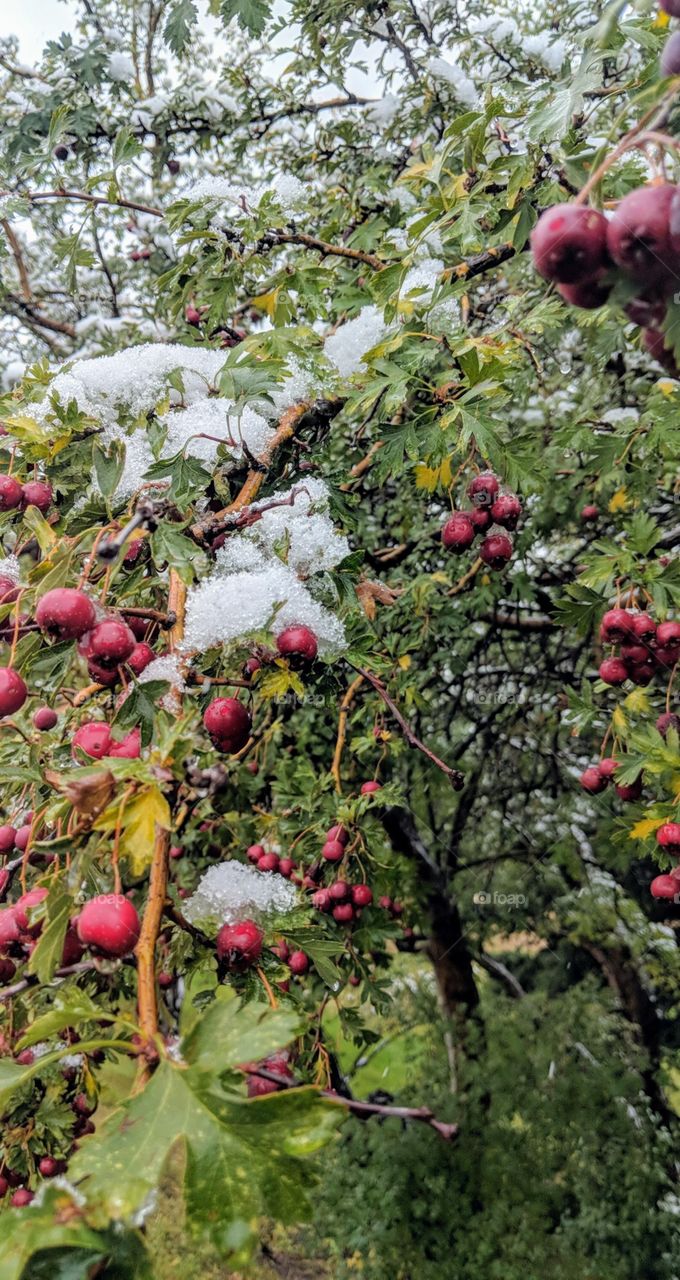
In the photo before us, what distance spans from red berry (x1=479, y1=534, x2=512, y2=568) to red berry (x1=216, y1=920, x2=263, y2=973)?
1228 millimetres

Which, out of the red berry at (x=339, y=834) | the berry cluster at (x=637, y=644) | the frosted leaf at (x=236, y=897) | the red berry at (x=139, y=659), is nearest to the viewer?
the red berry at (x=139, y=659)

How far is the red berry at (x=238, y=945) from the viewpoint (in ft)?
4.04

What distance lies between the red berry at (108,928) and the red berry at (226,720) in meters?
0.43

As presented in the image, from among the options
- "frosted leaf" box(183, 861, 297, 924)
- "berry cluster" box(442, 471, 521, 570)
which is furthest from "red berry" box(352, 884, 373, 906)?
"berry cluster" box(442, 471, 521, 570)

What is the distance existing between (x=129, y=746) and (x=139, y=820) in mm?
352

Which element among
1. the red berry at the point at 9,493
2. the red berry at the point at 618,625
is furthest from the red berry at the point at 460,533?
the red berry at the point at 9,493

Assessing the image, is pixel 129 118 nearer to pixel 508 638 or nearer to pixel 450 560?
pixel 450 560

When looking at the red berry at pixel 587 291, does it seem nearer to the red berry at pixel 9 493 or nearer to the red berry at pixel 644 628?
the red berry at pixel 9 493

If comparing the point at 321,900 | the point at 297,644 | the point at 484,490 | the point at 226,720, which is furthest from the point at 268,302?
the point at 321,900

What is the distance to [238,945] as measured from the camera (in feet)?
4.03

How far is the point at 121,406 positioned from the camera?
1.74m

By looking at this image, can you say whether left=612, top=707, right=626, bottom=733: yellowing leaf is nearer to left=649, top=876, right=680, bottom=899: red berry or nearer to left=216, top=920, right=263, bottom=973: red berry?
left=649, top=876, right=680, bottom=899: red berry

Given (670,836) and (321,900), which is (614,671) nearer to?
(670,836)

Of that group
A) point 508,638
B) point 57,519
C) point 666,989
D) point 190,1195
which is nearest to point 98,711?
point 57,519
